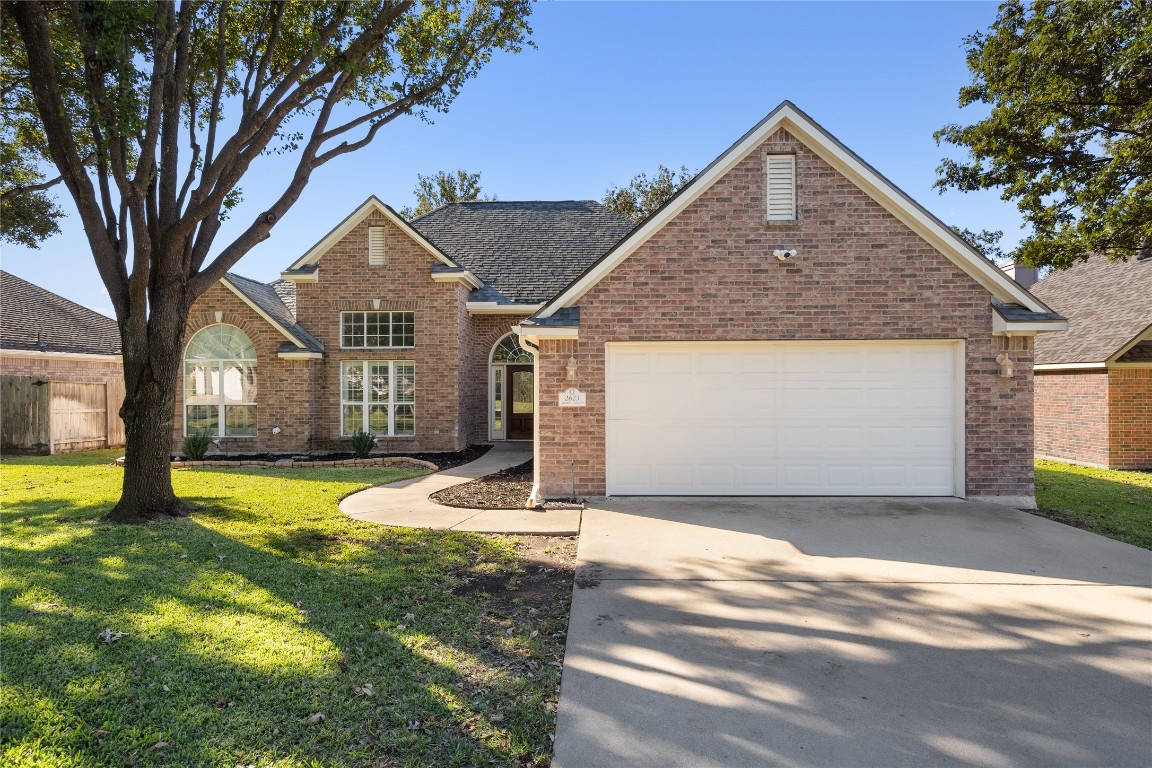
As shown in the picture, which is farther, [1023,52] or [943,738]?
[1023,52]

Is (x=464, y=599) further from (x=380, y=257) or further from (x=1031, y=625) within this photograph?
(x=380, y=257)

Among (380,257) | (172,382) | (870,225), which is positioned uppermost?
(380,257)

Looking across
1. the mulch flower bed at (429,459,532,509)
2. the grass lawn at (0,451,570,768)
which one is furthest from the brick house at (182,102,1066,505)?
the grass lawn at (0,451,570,768)

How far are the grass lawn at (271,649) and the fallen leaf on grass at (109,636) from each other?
0.02 m

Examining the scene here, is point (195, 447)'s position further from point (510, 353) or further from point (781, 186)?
point (781, 186)

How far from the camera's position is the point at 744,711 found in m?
3.53

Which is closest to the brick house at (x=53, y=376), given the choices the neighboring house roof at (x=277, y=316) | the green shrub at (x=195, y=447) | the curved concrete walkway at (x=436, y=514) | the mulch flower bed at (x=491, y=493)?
the green shrub at (x=195, y=447)

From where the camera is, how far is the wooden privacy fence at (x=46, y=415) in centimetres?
1641

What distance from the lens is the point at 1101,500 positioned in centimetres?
991

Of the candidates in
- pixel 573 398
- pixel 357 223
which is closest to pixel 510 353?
pixel 357 223

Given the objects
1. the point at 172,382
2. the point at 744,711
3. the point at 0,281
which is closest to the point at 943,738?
the point at 744,711

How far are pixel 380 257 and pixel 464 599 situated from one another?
12597 millimetres

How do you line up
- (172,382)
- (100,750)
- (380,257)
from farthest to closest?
(380,257), (172,382), (100,750)

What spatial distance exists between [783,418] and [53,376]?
2063cm
